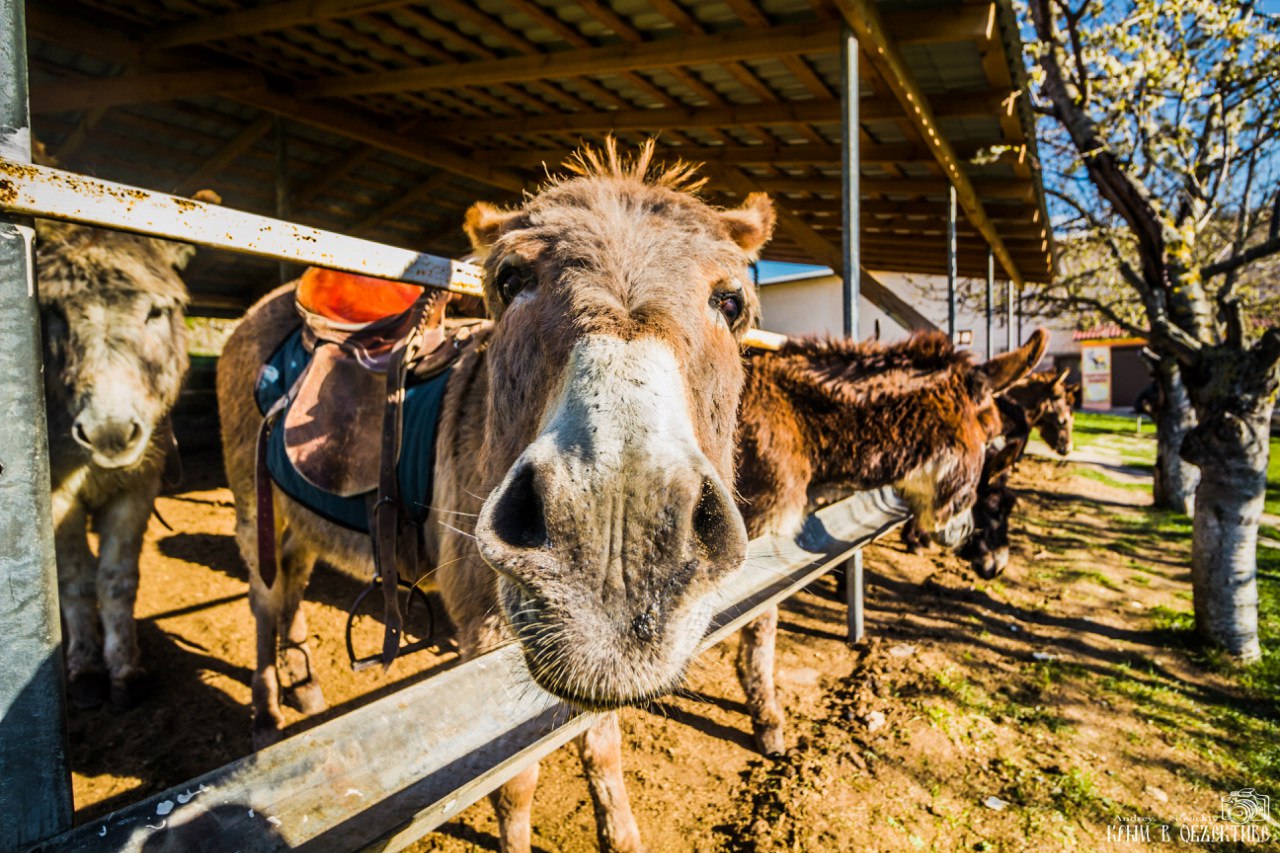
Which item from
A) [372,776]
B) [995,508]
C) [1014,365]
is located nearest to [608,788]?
[372,776]

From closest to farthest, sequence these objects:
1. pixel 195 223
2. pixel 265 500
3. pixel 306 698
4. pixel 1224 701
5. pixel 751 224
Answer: pixel 195 223, pixel 751 224, pixel 265 500, pixel 306 698, pixel 1224 701

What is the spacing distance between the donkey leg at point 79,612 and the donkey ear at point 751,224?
3883mm

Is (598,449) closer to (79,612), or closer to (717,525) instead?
(717,525)

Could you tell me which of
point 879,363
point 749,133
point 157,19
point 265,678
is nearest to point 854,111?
point 879,363

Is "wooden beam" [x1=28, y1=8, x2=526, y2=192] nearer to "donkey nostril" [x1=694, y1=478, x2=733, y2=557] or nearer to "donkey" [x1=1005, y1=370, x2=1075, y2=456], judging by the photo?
"donkey nostril" [x1=694, y1=478, x2=733, y2=557]

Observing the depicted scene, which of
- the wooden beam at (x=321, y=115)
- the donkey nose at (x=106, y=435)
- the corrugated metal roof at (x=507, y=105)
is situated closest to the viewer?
the donkey nose at (x=106, y=435)

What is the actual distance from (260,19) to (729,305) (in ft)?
15.5

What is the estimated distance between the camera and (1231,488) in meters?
4.47

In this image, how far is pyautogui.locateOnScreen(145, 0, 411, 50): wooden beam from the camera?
390 centimetres

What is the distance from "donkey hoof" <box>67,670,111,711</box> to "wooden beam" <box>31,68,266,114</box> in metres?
4.60

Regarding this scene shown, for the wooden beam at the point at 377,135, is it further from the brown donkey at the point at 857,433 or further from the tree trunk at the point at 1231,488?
the tree trunk at the point at 1231,488

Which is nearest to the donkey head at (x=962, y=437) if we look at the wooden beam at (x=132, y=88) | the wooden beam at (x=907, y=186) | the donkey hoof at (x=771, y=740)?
the donkey hoof at (x=771, y=740)

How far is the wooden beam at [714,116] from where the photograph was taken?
5.13 meters

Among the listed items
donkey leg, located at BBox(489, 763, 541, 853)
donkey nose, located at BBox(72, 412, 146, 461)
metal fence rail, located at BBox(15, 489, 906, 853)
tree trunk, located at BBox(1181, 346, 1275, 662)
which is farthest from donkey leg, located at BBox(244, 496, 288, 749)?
tree trunk, located at BBox(1181, 346, 1275, 662)
